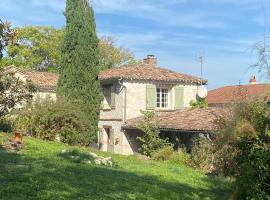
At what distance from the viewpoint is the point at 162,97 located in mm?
34656

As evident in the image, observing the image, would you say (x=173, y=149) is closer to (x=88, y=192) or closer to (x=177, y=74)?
(x=177, y=74)

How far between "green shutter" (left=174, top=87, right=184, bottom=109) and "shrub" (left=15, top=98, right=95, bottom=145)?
8977mm

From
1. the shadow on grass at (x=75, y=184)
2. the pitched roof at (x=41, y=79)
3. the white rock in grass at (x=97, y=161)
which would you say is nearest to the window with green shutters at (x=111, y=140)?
the pitched roof at (x=41, y=79)

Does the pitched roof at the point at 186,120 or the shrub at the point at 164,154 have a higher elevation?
the pitched roof at the point at 186,120

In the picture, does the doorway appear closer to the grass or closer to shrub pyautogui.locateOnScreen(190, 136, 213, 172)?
shrub pyautogui.locateOnScreen(190, 136, 213, 172)

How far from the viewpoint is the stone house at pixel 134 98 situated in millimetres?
32719

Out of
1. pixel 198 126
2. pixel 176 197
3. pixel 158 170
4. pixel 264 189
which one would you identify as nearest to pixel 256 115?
pixel 264 189

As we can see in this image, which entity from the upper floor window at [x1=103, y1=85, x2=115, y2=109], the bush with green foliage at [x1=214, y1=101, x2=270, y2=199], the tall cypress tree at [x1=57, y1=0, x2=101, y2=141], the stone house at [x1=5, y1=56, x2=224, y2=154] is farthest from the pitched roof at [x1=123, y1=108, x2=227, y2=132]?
the bush with green foliage at [x1=214, y1=101, x2=270, y2=199]

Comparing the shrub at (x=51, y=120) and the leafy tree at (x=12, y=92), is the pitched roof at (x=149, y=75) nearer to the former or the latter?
the shrub at (x=51, y=120)

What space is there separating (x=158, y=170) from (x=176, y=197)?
5396mm

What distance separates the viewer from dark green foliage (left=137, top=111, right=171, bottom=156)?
1129 inches

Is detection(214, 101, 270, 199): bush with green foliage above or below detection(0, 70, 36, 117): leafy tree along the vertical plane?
below

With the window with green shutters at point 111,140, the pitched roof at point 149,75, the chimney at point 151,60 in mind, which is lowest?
the window with green shutters at point 111,140

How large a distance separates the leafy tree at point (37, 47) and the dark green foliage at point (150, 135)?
3194 cm
